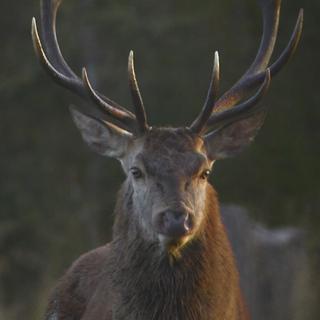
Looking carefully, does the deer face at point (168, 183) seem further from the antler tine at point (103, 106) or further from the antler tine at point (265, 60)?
the antler tine at point (265, 60)

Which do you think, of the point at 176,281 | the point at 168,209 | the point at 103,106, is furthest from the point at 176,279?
the point at 103,106

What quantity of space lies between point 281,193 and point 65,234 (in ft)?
11.5

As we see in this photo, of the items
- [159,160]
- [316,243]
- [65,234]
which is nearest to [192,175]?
[159,160]

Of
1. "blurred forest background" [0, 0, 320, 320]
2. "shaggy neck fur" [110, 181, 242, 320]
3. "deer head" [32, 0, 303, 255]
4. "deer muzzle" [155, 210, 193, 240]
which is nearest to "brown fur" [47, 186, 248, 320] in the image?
"shaggy neck fur" [110, 181, 242, 320]

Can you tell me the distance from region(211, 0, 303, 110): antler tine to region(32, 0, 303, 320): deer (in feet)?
0.04

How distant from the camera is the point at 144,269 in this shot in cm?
862

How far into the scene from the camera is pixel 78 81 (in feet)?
30.9

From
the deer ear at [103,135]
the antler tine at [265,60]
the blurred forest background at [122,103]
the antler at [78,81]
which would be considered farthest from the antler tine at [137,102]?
the blurred forest background at [122,103]

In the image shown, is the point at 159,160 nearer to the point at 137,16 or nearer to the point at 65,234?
the point at 65,234

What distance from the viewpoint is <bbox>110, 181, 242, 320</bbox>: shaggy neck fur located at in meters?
8.52

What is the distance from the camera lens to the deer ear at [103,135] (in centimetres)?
916

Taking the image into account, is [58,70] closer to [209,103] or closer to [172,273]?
[209,103]

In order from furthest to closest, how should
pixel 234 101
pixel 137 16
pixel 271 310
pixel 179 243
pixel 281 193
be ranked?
pixel 137 16
pixel 281 193
pixel 271 310
pixel 234 101
pixel 179 243

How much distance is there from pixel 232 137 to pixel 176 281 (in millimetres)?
1173
